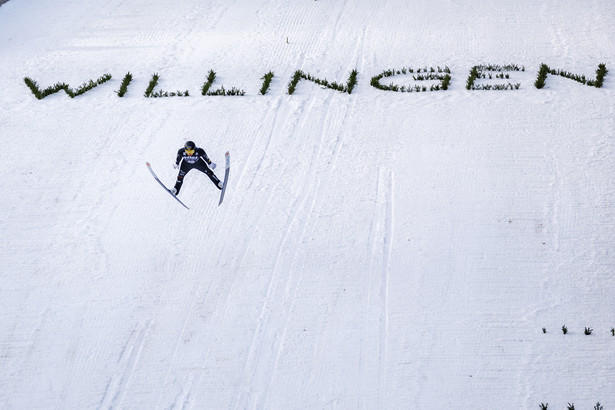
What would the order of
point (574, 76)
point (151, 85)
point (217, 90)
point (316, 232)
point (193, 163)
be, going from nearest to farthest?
1. point (316, 232)
2. point (193, 163)
3. point (574, 76)
4. point (217, 90)
5. point (151, 85)

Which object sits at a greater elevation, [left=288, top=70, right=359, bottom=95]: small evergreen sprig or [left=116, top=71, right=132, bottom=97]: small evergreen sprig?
[left=288, top=70, right=359, bottom=95]: small evergreen sprig

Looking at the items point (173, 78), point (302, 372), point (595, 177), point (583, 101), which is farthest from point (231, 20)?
point (302, 372)

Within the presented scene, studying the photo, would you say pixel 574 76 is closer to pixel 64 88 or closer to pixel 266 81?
pixel 266 81

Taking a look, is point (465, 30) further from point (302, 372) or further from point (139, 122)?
point (302, 372)

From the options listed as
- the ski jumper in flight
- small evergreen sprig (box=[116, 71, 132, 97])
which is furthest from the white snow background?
the ski jumper in flight

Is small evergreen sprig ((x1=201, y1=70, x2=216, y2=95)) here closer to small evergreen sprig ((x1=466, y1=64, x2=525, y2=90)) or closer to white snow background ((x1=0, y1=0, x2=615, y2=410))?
white snow background ((x1=0, y1=0, x2=615, y2=410))

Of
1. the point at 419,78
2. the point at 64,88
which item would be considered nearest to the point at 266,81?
the point at 419,78

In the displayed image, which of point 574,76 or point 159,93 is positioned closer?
point 574,76
